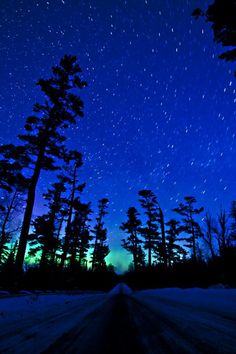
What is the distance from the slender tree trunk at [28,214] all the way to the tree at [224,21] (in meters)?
11.8

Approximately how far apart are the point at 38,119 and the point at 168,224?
34688 mm

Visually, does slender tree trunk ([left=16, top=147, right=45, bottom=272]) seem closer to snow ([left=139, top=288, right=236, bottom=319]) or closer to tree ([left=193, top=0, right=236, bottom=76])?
snow ([left=139, top=288, right=236, bottom=319])

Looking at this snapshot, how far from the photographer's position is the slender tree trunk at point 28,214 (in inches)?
438

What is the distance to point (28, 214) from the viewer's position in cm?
1199

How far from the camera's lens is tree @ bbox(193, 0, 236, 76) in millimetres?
10053

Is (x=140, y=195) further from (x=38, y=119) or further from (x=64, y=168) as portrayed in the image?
(x=38, y=119)

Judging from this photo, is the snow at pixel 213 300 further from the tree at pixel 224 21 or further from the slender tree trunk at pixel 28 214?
the tree at pixel 224 21

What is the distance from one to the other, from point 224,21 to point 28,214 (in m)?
14.2

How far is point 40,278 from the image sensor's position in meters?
15.1

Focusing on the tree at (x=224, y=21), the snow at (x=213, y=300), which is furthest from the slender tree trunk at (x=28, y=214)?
the tree at (x=224, y=21)

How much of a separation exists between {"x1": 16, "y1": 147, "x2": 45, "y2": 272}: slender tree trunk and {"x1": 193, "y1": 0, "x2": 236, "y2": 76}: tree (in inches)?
464

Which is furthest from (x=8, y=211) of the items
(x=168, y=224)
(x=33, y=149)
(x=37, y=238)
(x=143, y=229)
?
(x=168, y=224)

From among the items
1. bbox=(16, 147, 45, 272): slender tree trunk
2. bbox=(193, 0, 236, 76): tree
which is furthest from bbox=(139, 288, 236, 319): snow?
bbox=(193, 0, 236, 76): tree

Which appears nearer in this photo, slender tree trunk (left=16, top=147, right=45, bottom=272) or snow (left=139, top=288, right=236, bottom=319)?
snow (left=139, top=288, right=236, bottom=319)
